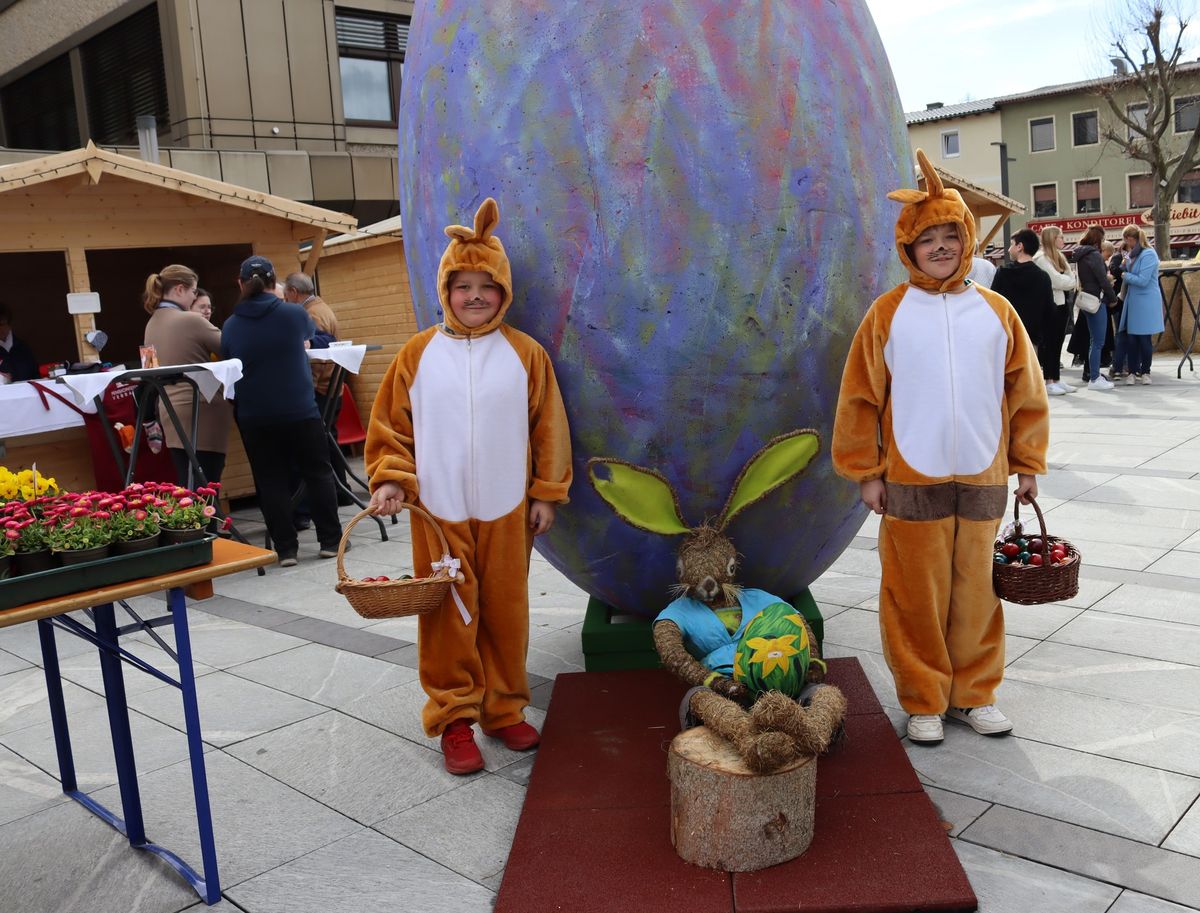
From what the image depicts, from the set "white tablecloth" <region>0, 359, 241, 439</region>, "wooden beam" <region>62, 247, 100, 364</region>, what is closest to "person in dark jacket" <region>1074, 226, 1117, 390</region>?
→ "white tablecloth" <region>0, 359, 241, 439</region>

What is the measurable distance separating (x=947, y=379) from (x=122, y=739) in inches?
104

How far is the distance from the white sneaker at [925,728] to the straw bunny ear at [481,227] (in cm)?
206

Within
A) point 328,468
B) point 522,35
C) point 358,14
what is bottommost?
point 328,468

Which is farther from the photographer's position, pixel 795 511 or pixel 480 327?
pixel 795 511

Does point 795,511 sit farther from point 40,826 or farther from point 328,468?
point 328,468

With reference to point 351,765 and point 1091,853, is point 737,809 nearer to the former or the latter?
point 1091,853

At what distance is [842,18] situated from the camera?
3596mm

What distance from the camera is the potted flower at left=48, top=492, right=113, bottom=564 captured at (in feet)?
8.35

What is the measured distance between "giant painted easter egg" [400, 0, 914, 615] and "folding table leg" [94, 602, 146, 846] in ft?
4.97

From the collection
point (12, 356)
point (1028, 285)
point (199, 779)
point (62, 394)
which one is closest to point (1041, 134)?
point (1028, 285)

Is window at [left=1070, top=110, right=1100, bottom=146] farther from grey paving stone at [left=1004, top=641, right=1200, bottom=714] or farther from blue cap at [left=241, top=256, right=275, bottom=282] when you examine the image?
grey paving stone at [left=1004, top=641, right=1200, bottom=714]

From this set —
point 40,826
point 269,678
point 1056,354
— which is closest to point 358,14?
point 1056,354

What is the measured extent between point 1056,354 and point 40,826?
34.8 feet

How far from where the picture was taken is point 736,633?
11.0ft
